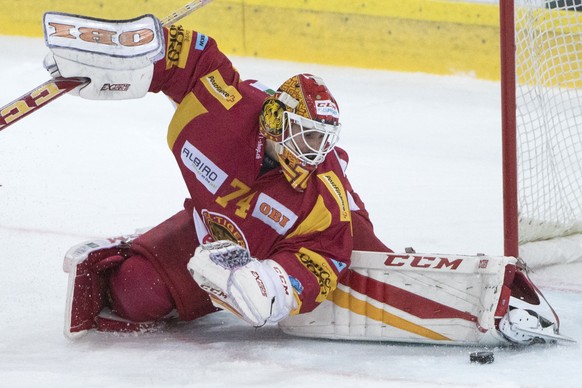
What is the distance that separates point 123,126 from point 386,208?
4.56 ft

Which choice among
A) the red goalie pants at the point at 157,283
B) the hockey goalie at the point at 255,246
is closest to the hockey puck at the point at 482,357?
the hockey goalie at the point at 255,246

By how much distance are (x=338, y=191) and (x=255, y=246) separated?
25 centimetres

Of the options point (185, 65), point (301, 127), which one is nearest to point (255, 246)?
point (301, 127)

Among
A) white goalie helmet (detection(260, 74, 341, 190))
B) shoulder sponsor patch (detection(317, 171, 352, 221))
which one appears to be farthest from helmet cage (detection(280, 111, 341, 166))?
shoulder sponsor patch (detection(317, 171, 352, 221))

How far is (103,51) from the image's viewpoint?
2643 mm

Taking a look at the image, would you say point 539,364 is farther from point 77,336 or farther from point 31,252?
point 31,252

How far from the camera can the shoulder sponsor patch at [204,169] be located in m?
2.82

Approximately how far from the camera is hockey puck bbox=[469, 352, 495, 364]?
2.53 metres

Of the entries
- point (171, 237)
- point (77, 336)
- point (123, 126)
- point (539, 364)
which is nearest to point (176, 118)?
point (171, 237)

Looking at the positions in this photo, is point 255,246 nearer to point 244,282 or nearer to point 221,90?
point 244,282

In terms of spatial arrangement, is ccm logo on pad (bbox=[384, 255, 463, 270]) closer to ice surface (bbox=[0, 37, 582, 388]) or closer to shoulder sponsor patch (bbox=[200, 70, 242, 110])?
ice surface (bbox=[0, 37, 582, 388])

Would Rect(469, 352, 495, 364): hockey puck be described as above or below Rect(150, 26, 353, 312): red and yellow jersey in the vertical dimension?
below

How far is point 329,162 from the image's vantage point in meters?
2.84

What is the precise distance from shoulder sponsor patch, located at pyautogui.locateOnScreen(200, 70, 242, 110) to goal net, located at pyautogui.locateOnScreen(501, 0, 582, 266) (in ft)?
3.43
